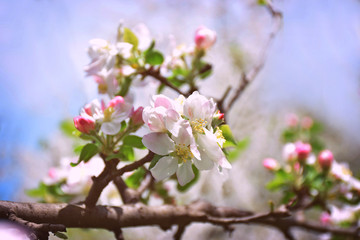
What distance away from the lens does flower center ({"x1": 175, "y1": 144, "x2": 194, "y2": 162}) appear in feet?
1.85

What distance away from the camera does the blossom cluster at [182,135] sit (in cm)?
54

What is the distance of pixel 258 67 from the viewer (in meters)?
1.21

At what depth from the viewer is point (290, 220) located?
1105 mm

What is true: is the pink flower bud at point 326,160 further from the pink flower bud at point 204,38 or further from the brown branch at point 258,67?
the pink flower bud at point 204,38

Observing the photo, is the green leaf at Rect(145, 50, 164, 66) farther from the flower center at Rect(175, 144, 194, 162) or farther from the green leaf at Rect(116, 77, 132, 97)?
the flower center at Rect(175, 144, 194, 162)

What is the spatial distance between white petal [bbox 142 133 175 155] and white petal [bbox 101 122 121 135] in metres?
0.13

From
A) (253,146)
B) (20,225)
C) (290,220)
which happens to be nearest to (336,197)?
(290,220)

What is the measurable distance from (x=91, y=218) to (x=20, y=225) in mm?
155

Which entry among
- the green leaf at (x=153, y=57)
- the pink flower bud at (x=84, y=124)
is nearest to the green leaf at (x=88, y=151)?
the pink flower bud at (x=84, y=124)

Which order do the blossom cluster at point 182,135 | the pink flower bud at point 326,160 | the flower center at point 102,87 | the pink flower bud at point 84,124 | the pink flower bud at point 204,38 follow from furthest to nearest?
1. the pink flower bud at point 326,160
2. the pink flower bud at point 204,38
3. the flower center at point 102,87
4. the pink flower bud at point 84,124
5. the blossom cluster at point 182,135

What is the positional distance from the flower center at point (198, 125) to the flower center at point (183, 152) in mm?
31

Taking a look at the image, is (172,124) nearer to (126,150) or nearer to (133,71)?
(126,150)

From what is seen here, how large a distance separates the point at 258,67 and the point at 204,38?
0.98 feet

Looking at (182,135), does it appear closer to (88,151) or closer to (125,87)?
(88,151)
